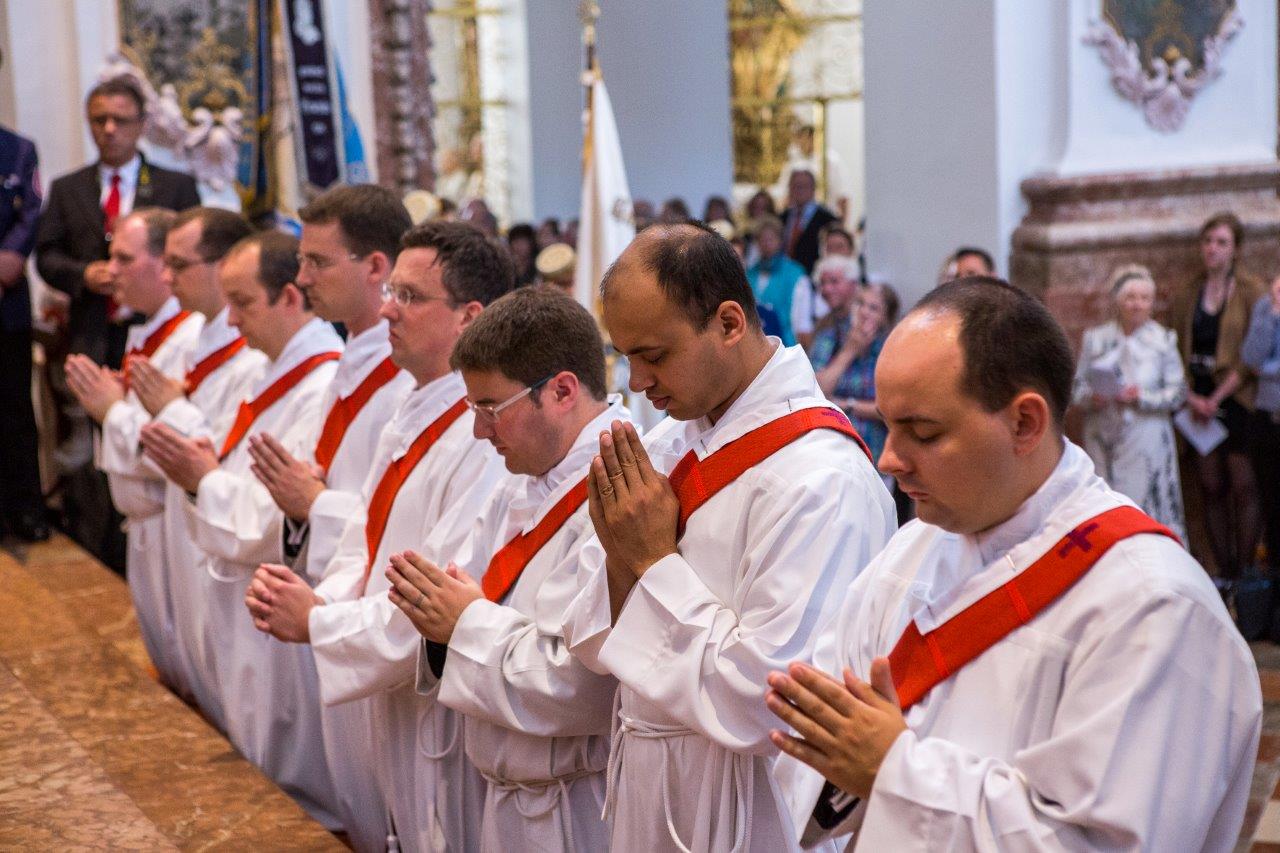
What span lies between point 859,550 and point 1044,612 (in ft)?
1.99

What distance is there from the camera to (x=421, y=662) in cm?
351

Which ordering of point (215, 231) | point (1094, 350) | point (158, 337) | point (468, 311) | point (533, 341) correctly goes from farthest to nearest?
point (1094, 350) < point (158, 337) < point (215, 231) < point (468, 311) < point (533, 341)

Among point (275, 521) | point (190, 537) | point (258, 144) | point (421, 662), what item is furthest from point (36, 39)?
point (421, 662)

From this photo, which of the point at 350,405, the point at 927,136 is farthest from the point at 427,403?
the point at 927,136

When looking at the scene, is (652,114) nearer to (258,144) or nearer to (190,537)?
(258,144)

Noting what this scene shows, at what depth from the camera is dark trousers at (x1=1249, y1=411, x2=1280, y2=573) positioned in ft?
24.5

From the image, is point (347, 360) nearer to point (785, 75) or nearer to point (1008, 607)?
point (1008, 607)

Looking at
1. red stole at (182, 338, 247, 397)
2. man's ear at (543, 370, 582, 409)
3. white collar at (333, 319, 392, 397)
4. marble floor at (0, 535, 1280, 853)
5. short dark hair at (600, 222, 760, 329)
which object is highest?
short dark hair at (600, 222, 760, 329)

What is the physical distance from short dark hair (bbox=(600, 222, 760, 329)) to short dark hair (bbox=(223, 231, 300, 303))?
241 centimetres

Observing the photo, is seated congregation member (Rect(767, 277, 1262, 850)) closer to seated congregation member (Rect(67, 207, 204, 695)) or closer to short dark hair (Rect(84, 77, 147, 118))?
seated congregation member (Rect(67, 207, 204, 695))

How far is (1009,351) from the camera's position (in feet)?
7.18

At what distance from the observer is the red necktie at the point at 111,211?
7520 mm

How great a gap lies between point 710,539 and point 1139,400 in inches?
205

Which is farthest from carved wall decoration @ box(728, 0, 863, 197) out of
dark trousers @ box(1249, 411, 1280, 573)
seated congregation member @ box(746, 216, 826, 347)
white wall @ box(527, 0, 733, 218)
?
dark trousers @ box(1249, 411, 1280, 573)
